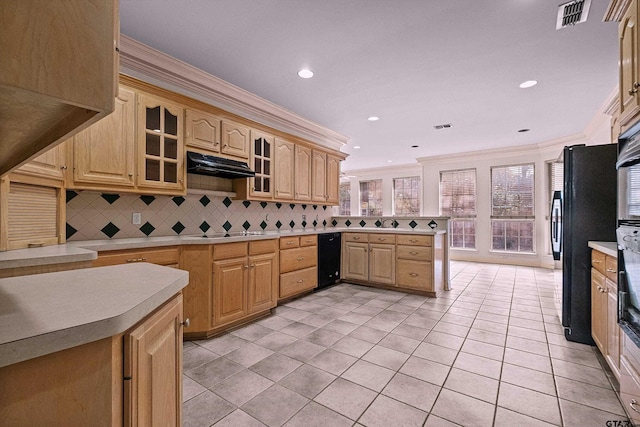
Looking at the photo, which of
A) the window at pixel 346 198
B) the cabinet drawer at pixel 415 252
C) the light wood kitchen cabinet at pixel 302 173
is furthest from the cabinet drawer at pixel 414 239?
the window at pixel 346 198

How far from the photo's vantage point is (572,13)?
2.13m

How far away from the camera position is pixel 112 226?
104 inches

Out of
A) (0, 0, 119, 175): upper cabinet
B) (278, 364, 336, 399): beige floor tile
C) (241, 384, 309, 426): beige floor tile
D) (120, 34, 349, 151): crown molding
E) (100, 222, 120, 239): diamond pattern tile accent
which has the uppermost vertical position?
(120, 34, 349, 151): crown molding

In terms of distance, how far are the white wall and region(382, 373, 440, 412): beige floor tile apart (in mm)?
4927

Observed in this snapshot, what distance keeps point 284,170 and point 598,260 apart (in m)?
3.44

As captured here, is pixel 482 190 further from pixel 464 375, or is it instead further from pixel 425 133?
pixel 464 375

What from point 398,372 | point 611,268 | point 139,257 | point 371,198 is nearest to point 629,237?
point 611,268

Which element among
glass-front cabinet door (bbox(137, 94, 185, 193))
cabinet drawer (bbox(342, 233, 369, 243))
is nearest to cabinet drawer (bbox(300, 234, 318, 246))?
cabinet drawer (bbox(342, 233, 369, 243))

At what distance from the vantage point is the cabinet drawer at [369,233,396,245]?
430cm

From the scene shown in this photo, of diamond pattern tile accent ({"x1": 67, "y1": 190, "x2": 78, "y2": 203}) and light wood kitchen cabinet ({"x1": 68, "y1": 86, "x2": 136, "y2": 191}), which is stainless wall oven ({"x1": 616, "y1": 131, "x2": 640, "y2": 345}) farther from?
diamond pattern tile accent ({"x1": 67, "y1": 190, "x2": 78, "y2": 203})

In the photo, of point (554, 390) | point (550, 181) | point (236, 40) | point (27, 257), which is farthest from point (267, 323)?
point (550, 181)

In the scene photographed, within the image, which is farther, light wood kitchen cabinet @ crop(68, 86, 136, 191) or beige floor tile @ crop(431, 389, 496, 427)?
light wood kitchen cabinet @ crop(68, 86, 136, 191)

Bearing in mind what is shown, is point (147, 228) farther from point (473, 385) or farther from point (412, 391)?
point (473, 385)

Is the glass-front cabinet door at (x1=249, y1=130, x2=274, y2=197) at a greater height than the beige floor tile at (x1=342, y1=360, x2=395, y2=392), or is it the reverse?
the glass-front cabinet door at (x1=249, y1=130, x2=274, y2=197)
